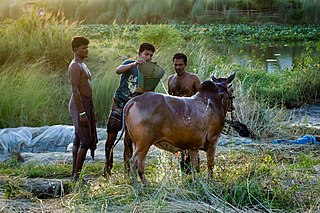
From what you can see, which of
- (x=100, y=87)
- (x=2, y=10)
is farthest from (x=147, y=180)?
(x=2, y=10)

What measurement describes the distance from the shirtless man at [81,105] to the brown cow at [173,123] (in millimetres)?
714

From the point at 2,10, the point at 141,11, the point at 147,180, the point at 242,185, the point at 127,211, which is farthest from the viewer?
the point at 141,11

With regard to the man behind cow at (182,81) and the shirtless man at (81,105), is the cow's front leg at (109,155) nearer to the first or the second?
the shirtless man at (81,105)

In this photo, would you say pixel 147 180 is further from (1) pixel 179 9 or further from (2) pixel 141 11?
(1) pixel 179 9

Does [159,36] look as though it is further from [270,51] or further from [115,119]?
[270,51]

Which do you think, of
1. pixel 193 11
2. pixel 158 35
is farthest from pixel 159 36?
pixel 193 11

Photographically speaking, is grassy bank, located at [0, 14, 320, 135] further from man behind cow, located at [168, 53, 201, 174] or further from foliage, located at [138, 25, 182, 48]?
man behind cow, located at [168, 53, 201, 174]

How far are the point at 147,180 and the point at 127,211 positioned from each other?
728 mm

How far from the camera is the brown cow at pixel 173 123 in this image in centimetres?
470

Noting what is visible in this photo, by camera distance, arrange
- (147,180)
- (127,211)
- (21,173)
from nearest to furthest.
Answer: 1. (127,211)
2. (147,180)
3. (21,173)

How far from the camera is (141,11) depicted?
31.1m

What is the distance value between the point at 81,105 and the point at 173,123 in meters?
1.22

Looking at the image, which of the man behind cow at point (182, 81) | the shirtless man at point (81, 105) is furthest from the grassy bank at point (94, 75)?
the shirtless man at point (81, 105)

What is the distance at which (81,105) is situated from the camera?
5.52m
